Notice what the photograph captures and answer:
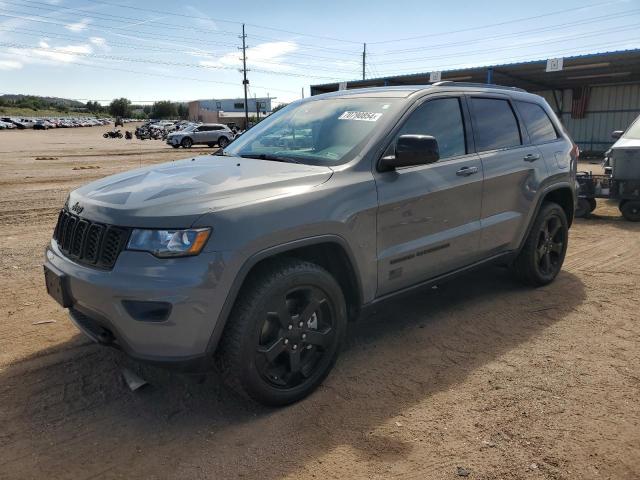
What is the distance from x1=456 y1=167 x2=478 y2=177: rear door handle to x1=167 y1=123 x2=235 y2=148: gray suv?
97.6ft

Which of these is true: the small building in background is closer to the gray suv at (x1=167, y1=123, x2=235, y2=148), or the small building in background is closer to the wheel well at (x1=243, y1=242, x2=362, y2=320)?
the gray suv at (x1=167, y1=123, x2=235, y2=148)

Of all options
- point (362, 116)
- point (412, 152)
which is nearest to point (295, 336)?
point (412, 152)

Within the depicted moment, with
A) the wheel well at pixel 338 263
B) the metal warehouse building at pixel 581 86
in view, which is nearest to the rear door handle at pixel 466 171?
the wheel well at pixel 338 263

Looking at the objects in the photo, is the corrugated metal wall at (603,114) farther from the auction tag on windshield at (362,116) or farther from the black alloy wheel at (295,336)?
the black alloy wheel at (295,336)

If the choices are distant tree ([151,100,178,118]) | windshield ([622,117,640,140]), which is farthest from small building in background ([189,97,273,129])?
windshield ([622,117,640,140])

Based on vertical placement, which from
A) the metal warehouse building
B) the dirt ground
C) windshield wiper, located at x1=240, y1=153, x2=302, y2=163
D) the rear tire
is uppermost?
the metal warehouse building

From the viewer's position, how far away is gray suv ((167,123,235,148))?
33.0 metres

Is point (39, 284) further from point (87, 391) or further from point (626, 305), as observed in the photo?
point (626, 305)

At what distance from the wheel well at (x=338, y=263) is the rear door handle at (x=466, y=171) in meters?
1.28

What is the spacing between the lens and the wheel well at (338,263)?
3248 mm

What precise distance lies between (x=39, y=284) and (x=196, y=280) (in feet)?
11.0

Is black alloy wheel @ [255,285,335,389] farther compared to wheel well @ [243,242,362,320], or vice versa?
wheel well @ [243,242,362,320]

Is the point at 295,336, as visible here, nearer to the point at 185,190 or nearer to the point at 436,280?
the point at 185,190

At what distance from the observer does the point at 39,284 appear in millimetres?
5227
